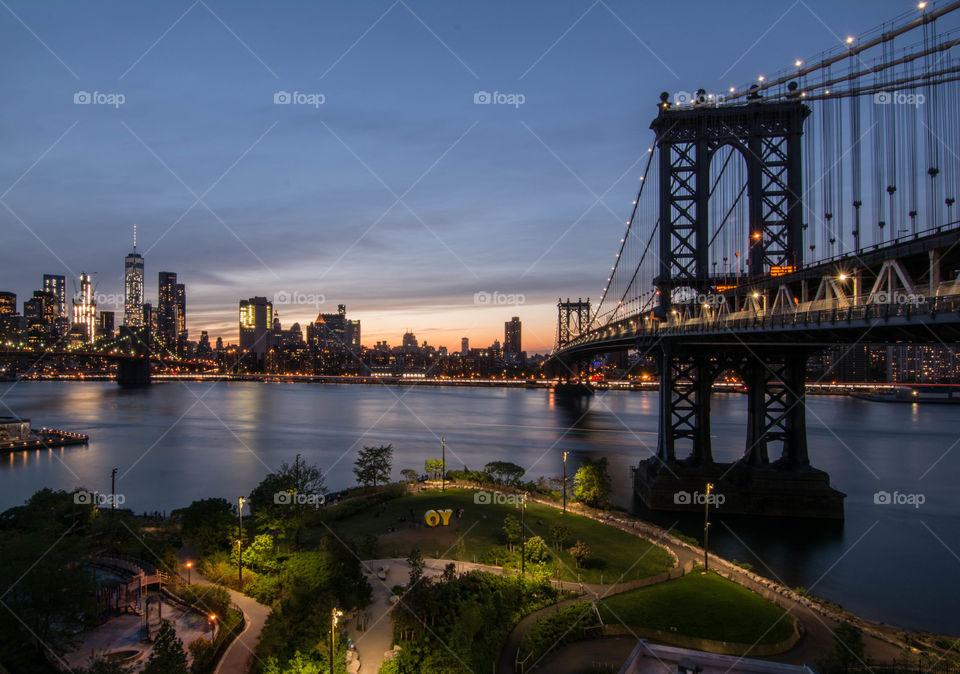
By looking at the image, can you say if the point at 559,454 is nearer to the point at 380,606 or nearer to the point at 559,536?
the point at 559,536

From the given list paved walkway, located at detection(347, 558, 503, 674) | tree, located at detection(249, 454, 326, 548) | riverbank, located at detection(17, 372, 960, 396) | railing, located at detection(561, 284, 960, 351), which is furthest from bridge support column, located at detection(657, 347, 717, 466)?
riverbank, located at detection(17, 372, 960, 396)

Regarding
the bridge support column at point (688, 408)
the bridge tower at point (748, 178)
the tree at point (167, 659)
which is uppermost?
the bridge tower at point (748, 178)

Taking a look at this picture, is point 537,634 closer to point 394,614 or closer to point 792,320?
point 394,614

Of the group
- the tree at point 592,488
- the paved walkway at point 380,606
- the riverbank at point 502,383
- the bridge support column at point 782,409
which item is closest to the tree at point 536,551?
the paved walkway at point 380,606

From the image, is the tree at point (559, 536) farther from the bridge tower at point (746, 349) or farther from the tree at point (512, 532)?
the bridge tower at point (746, 349)

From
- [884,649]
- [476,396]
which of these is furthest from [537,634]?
[476,396]

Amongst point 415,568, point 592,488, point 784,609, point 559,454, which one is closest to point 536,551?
point 415,568

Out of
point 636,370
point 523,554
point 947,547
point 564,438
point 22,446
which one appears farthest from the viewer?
point 636,370
